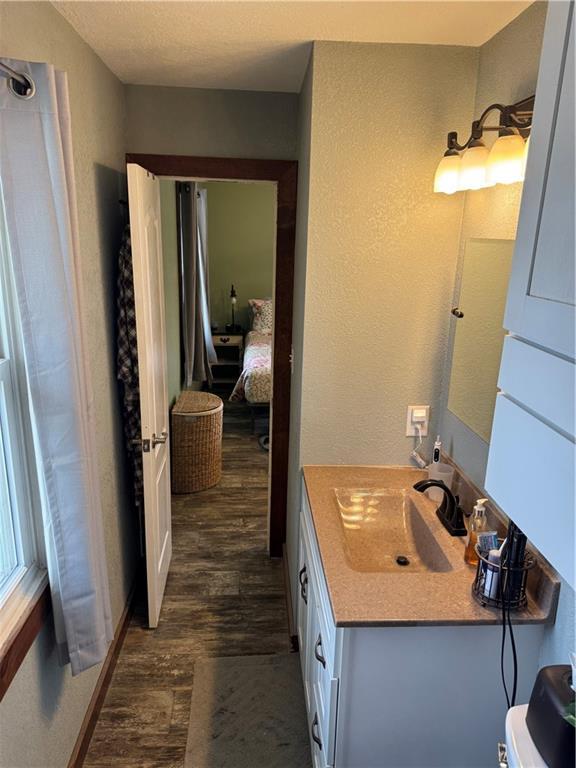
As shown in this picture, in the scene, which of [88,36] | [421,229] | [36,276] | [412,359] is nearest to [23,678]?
[36,276]

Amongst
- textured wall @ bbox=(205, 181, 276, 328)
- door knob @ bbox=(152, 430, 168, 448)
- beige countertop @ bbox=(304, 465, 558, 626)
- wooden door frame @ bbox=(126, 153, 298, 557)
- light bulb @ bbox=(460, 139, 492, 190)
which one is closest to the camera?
beige countertop @ bbox=(304, 465, 558, 626)

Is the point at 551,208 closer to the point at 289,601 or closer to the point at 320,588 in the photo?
the point at 320,588

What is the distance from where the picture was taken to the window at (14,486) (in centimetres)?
136

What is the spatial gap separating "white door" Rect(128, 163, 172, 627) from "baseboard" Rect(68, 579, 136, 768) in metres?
0.14

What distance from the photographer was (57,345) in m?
1.37

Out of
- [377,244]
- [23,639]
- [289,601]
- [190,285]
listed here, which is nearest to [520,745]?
[23,639]

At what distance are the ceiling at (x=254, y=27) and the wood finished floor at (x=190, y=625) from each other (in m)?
2.46

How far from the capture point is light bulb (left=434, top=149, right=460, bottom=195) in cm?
173

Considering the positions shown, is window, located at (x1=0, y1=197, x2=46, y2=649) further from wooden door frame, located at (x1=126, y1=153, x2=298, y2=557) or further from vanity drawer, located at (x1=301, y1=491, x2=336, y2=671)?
wooden door frame, located at (x1=126, y1=153, x2=298, y2=557)

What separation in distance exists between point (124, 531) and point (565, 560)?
216cm

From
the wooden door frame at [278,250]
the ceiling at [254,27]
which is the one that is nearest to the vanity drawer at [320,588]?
the wooden door frame at [278,250]

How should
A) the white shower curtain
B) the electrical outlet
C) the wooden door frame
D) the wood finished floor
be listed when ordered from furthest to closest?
the wooden door frame, the electrical outlet, the wood finished floor, the white shower curtain

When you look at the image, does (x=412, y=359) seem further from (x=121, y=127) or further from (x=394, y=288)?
(x=121, y=127)

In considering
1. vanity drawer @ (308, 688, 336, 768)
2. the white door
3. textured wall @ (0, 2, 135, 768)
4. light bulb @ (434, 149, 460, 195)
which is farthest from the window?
light bulb @ (434, 149, 460, 195)
